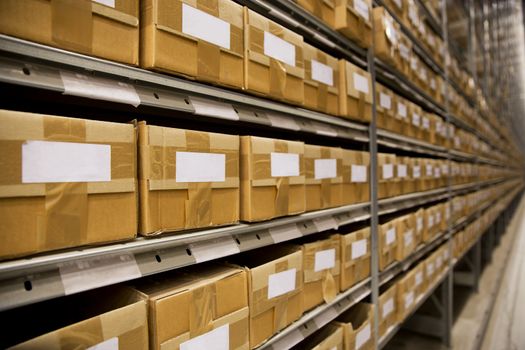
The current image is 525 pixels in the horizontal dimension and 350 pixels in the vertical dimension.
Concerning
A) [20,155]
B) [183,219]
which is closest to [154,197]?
[183,219]

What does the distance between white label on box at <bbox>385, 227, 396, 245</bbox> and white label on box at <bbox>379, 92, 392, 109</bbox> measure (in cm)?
68

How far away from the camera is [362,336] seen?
1552 millimetres

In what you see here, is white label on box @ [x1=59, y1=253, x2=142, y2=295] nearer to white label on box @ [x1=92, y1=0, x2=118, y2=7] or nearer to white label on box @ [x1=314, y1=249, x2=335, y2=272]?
white label on box @ [x1=92, y1=0, x2=118, y2=7]

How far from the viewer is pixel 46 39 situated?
62 cm

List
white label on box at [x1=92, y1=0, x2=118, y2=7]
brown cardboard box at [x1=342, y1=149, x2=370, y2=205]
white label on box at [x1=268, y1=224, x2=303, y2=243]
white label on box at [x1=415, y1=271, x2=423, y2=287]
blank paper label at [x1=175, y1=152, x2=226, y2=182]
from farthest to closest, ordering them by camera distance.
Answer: white label on box at [x1=415, y1=271, x2=423, y2=287], brown cardboard box at [x1=342, y1=149, x2=370, y2=205], white label on box at [x1=268, y1=224, x2=303, y2=243], blank paper label at [x1=175, y1=152, x2=226, y2=182], white label on box at [x1=92, y1=0, x2=118, y2=7]

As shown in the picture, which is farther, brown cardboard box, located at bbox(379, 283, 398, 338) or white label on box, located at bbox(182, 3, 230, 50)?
brown cardboard box, located at bbox(379, 283, 398, 338)

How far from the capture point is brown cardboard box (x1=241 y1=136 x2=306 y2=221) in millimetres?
1027

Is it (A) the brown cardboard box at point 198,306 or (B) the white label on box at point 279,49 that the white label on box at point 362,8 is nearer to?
(B) the white label on box at point 279,49

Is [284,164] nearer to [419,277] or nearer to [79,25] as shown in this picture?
[79,25]

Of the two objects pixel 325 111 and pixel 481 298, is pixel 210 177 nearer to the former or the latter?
pixel 325 111

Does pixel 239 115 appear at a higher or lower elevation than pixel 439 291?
higher

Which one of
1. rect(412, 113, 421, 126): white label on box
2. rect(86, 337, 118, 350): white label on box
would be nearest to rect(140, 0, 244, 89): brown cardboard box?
rect(86, 337, 118, 350): white label on box

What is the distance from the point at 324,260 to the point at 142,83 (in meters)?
0.95

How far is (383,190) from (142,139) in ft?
4.81
